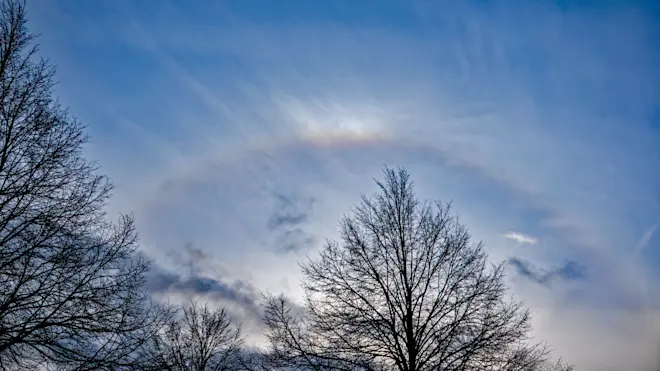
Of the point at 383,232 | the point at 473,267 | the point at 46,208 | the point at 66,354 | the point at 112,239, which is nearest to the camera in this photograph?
the point at 66,354

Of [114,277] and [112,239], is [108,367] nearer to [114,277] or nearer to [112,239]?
[114,277]

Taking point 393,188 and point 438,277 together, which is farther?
point 393,188

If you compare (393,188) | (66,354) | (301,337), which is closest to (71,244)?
(66,354)

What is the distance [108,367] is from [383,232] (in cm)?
725

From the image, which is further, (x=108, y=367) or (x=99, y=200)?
(x=99, y=200)

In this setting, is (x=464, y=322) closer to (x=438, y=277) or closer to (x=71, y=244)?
(x=438, y=277)

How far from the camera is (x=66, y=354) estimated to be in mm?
6996

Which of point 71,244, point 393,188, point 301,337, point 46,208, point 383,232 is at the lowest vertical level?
point 301,337

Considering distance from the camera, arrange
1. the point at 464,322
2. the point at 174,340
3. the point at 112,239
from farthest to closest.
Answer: the point at 174,340, the point at 464,322, the point at 112,239

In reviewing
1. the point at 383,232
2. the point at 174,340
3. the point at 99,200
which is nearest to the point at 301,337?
the point at 383,232

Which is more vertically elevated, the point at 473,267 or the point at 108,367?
the point at 473,267

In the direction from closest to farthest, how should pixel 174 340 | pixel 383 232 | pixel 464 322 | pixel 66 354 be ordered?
1. pixel 66 354
2. pixel 464 322
3. pixel 383 232
4. pixel 174 340

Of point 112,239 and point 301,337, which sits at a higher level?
point 112,239

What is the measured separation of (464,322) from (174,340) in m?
17.2
